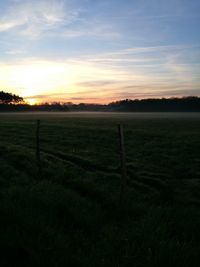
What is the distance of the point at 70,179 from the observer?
Answer: 1268cm

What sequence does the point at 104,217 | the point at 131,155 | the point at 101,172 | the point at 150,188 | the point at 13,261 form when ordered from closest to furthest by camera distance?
the point at 13,261 → the point at 104,217 → the point at 150,188 → the point at 101,172 → the point at 131,155

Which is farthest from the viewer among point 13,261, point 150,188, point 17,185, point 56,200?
point 150,188

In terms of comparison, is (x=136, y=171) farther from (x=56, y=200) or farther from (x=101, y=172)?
(x=56, y=200)

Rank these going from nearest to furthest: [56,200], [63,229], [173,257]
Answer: [173,257] → [63,229] → [56,200]

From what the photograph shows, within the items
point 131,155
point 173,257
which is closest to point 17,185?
point 173,257

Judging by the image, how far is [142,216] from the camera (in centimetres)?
877

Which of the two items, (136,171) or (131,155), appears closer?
(136,171)

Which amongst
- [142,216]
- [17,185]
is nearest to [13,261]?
[142,216]

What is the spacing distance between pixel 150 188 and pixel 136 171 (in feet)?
10.8

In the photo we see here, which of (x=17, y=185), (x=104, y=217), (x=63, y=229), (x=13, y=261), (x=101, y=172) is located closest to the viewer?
(x=13, y=261)

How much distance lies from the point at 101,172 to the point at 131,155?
19.3ft

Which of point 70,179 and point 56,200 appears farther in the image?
point 70,179

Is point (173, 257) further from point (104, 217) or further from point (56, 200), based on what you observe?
point (56, 200)

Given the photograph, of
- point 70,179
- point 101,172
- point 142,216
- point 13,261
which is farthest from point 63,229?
point 101,172
